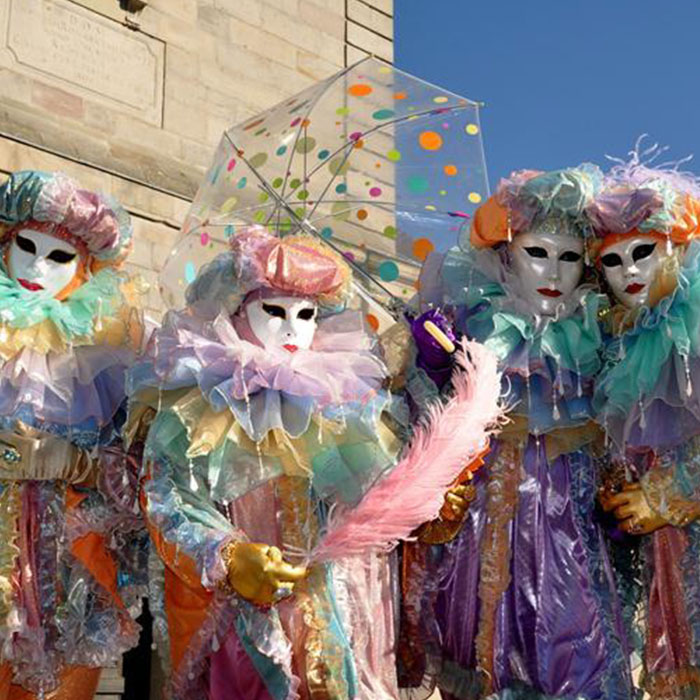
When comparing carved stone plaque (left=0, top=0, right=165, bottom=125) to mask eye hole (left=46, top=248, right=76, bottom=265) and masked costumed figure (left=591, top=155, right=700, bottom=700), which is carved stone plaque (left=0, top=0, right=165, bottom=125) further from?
masked costumed figure (left=591, top=155, right=700, bottom=700)

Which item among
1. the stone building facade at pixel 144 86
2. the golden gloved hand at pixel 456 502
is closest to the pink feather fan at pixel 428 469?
the golden gloved hand at pixel 456 502

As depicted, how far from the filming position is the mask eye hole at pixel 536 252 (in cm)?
416

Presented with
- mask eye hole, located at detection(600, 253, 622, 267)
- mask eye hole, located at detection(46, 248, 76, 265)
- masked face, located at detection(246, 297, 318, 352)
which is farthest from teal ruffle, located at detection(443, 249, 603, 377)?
mask eye hole, located at detection(46, 248, 76, 265)

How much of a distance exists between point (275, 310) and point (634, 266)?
109 cm

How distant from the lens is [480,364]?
3809 millimetres

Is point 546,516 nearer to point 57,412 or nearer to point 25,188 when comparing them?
point 57,412

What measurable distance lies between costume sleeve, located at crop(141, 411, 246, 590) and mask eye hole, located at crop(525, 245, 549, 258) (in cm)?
120

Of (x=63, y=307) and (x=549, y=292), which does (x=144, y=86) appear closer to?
(x=63, y=307)

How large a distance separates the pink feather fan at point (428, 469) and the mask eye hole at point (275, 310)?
1.65 feet

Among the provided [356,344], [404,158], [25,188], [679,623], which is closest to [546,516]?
[679,623]

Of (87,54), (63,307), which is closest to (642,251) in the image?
(63,307)

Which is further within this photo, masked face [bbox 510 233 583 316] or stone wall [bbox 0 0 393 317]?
stone wall [bbox 0 0 393 317]

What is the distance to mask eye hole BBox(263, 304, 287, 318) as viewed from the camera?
3.89m

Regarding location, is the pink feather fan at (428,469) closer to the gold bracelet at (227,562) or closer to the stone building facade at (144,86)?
the gold bracelet at (227,562)
